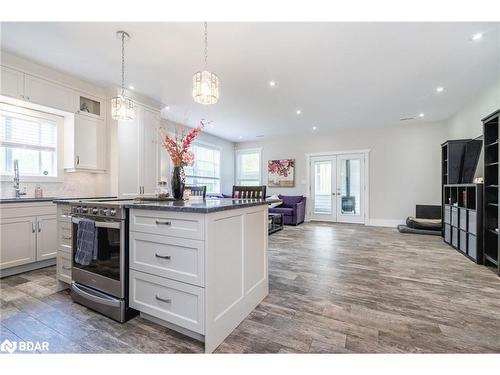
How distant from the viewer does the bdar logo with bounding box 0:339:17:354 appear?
5.13 ft

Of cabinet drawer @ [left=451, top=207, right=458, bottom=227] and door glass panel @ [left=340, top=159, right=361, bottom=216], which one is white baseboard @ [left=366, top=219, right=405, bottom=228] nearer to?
door glass panel @ [left=340, top=159, right=361, bottom=216]

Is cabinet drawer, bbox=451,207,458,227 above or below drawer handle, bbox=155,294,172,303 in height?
above

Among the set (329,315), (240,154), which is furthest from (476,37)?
(240,154)

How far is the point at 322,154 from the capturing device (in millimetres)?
7445

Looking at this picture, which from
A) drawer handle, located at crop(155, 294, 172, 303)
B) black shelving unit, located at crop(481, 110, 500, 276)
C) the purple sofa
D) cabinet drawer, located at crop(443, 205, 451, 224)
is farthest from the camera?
the purple sofa

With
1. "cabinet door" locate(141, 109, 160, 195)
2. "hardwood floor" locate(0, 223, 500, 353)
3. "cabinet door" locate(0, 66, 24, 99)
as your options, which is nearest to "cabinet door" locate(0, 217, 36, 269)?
"hardwood floor" locate(0, 223, 500, 353)

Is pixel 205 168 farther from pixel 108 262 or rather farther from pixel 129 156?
pixel 108 262

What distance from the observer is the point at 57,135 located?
3.71 metres

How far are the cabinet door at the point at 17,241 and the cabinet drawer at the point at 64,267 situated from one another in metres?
0.99

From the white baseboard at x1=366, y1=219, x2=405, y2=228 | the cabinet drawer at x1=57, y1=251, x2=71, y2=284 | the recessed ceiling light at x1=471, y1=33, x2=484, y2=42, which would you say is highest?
the recessed ceiling light at x1=471, y1=33, x2=484, y2=42

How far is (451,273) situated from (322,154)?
195 inches

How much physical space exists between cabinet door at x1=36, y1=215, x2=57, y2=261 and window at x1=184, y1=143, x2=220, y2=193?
3570mm

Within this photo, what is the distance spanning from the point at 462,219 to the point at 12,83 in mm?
6742
